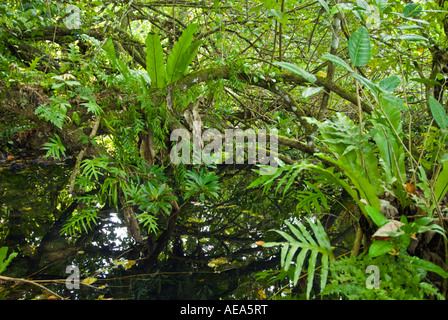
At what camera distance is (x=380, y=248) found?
1028 mm

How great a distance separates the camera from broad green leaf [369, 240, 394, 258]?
3.33ft

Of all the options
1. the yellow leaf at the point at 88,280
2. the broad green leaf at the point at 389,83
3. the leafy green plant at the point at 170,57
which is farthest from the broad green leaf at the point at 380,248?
the leafy green plant at the point at 170,57

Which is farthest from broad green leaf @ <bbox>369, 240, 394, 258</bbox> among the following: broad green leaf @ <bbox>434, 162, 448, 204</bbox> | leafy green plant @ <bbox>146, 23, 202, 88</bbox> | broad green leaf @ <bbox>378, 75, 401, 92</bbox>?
leafy green plant @ <bbox>146, 23, 202, 88</bbox>

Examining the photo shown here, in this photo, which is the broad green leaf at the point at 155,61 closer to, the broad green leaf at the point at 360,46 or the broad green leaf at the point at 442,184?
the broad green leaf at the point at 360,46

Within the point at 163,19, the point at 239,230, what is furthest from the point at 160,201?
the point at 163,19

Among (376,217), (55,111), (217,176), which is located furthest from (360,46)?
(55,111)

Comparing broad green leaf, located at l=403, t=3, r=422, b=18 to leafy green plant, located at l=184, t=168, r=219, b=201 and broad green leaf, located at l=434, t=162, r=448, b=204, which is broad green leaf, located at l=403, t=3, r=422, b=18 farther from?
leafy green plant, located at l=184, t=168, r=219, b=201

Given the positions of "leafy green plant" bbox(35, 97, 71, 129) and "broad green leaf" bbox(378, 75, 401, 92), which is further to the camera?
"leafy green plant" bbox(35, 97, 71, 129)

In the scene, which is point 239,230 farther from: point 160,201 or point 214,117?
point 214,117

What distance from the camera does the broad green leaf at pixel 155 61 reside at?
7.02 ft

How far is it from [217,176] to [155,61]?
95 cm

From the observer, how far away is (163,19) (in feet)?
12.4

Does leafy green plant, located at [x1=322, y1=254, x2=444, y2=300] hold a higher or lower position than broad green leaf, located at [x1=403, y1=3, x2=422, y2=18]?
lower
